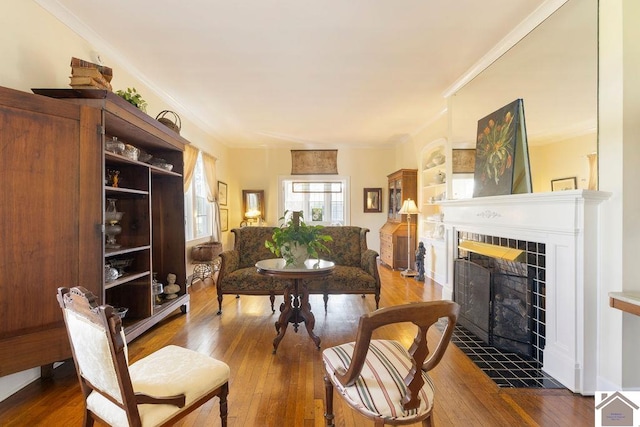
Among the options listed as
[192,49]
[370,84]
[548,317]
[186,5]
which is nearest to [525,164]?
[548,317]

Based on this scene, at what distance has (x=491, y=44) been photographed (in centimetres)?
280

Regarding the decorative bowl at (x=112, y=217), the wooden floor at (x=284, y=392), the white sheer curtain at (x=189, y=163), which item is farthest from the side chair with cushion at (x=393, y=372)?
the white sheer curtain at (x=189, y=163)

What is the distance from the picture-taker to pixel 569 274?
6.62ft

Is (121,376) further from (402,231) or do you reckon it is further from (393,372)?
(402,231)

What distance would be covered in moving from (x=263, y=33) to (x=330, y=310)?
119 inches

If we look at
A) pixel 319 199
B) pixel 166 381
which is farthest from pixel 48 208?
pixel 319 199

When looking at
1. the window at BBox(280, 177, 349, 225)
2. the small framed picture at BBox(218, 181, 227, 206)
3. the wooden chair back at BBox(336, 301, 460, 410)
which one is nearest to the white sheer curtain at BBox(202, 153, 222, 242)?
the small framed picture at BBox(218, 181, 227, 206)

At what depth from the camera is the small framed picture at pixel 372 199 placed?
714 centimetres

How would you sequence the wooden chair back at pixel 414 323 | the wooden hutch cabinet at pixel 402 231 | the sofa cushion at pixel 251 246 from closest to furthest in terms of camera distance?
the wooden chair back at pixel 414 323 → the sofa cushion at pixel 251 246 → the wooden hutch cabinet at pixel 402 231

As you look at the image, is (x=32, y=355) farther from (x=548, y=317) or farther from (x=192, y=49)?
(x=548, y=317)

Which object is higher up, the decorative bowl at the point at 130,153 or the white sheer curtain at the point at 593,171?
the decorative bowl at the point at 130,153

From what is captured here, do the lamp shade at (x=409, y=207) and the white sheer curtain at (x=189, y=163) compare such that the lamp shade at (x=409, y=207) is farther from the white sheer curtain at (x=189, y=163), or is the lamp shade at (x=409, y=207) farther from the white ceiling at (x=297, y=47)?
the white sheer curtain at (x=189, y=163)

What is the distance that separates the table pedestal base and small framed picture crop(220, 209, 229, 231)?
12.7ft

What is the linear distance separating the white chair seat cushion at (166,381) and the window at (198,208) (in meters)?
3.61
